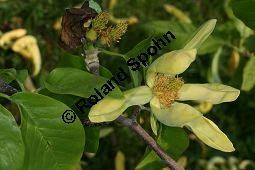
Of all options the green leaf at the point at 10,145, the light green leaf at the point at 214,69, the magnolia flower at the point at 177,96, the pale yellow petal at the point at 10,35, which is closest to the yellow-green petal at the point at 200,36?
the magnolia flower at the point at 177,96

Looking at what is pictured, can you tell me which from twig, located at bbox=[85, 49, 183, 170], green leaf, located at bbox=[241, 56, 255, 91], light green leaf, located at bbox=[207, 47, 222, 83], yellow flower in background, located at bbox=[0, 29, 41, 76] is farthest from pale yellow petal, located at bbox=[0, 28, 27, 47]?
twig, located at bbox=[85, 49, 183, 170]

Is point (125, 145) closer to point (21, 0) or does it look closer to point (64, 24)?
point (21, 0)

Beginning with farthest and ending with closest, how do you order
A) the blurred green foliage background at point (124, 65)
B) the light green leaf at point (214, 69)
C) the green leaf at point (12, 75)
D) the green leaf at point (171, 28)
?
the blurred green foliage background at point (124, 65)
the light green leaf at point (214, 69)
the green leaf at point (171, 28)
the green leaf at point (12, 75)

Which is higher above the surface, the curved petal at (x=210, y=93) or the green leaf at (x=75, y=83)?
the green leaf at (x=75, y=83)

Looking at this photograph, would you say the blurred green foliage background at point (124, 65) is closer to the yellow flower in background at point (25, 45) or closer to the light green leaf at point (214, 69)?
the yellow flower in background at point (25, 45)

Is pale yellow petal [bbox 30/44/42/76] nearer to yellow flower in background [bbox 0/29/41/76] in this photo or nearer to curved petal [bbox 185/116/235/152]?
yellow flower in background [bbox 0/29/41/76]

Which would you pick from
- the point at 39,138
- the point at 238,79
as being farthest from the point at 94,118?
the point at 238,79

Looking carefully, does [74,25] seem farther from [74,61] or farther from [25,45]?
[25,45]
